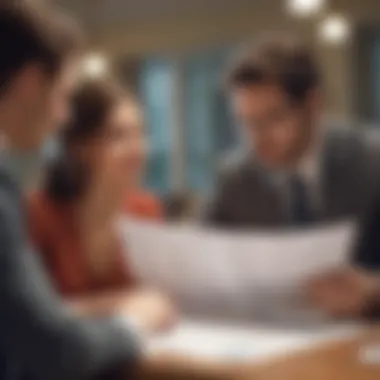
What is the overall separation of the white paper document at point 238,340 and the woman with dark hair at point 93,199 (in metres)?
0.08

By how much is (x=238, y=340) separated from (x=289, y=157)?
0.25 m

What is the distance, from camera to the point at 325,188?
1.10 meters

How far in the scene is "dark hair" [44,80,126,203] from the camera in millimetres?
1042

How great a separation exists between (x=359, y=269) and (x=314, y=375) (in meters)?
0.18

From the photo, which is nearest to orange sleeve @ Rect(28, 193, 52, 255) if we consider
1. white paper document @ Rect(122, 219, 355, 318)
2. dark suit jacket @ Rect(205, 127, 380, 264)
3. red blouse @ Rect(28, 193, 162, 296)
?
red blouse @ Rect(28, 193, 162, 296)

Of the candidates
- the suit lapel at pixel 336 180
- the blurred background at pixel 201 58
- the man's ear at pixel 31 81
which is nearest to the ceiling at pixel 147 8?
the blurred background at pixel 201 58

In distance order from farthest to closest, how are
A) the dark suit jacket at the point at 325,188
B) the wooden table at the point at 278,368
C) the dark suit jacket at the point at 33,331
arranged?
the dark suit jacket at the point at 325,188, the wooden table at the point at 278,368, the dark suit jacket at the point at 33,331

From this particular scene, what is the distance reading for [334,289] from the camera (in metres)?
1.09

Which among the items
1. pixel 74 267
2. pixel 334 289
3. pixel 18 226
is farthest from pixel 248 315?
pixel 18 226

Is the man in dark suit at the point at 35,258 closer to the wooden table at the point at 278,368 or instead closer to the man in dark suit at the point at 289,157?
the wooden table at the point at 278,368

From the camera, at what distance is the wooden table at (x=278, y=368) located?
0.98 m

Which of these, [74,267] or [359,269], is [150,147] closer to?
[74,267]

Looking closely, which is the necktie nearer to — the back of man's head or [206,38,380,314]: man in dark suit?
[206,38,380,314]: man in dark suit

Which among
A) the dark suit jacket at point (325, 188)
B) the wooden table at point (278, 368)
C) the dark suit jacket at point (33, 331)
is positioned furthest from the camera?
the dark suit jacket at point (325, 188)
